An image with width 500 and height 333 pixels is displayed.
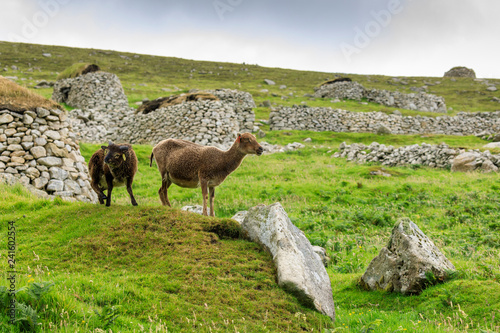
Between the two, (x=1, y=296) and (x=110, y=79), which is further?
(x=110, y=79)

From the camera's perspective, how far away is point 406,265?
7.74 metres

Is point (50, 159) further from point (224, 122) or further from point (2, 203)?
point (224, 122)

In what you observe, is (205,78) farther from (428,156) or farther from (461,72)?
(461,72)

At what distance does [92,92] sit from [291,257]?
4568 centimetres

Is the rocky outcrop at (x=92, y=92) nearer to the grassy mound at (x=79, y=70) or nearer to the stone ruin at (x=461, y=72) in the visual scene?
the grassy mound at (x=79, y=70)

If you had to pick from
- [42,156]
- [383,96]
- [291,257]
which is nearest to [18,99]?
[42,156]

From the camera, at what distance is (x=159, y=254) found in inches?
273

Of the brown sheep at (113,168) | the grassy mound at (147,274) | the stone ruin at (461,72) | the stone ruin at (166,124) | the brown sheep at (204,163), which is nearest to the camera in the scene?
the grassy mound at (147,274)

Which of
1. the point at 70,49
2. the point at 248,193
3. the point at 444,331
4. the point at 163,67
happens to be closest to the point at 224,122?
the point at 248,193

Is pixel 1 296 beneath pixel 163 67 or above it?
beneath

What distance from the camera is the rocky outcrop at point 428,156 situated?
25125 millimetres

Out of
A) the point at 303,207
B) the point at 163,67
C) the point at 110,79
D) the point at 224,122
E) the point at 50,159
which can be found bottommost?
the point at 303,207

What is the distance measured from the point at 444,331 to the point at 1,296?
20.6 ft

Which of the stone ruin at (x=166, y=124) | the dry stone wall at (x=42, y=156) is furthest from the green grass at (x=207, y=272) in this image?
the stone ruin at (x=166, y=124)
